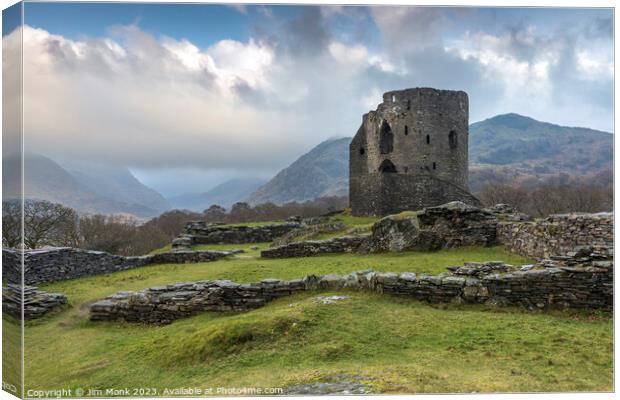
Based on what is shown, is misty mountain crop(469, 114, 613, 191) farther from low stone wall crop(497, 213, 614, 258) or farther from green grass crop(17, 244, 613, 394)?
low stone wall crop(497, 213, 614, 258)

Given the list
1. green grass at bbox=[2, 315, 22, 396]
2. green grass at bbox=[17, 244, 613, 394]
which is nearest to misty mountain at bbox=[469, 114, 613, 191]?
green grass at bbox=[17, 244, 613, 394]

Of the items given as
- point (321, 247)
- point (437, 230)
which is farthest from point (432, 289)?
point (321, 247)

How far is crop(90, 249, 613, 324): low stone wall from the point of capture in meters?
7.31

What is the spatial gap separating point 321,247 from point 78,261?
955 cm

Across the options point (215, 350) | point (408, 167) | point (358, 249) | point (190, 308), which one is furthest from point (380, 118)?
point (215, 350)

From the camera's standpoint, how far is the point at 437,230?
48.5ft

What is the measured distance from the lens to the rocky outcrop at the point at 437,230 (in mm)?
14430

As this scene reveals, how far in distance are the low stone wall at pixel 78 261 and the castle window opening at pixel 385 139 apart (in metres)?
20.2

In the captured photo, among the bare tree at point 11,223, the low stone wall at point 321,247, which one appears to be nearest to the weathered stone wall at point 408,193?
the low stone wall at point 321,247

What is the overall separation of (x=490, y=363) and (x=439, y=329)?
1251 millimetres

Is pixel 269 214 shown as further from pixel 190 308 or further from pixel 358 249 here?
pixel 190 308

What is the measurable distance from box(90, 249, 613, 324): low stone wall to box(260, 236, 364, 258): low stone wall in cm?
682

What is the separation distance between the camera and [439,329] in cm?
662

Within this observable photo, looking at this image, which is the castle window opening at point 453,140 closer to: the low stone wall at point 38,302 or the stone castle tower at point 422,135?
the stone castle tower at point 422,135
